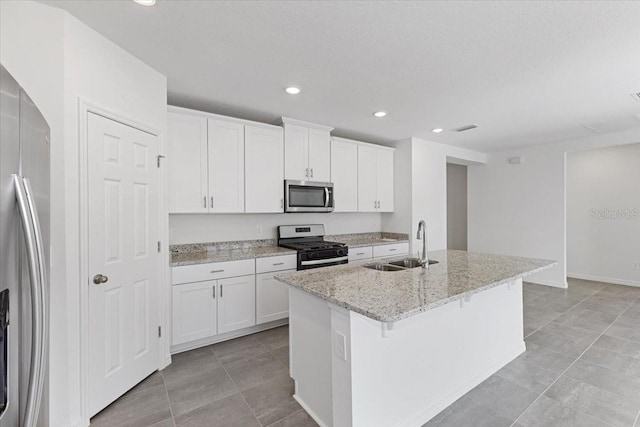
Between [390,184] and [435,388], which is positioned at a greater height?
[390,184]

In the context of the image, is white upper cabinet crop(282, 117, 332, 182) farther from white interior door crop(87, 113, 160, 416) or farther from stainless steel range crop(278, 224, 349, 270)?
white interior door crop(87, 113, 160, 416)

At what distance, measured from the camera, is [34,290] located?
35.7 inches

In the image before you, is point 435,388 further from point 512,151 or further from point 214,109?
point 512,151

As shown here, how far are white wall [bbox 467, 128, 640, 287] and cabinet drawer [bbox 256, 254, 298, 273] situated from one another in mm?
4467

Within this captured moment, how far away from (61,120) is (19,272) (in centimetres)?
128

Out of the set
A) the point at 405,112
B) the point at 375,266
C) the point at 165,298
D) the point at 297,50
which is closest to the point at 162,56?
the point at 297,50

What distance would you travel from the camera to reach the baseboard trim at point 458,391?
6.05ft

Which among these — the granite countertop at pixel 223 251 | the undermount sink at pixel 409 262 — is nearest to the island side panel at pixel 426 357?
the undermount sink at pixel 409 262

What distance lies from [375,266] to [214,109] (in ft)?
8.07

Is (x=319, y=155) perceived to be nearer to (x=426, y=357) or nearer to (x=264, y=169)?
(x=264, y=169)

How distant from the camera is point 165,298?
254 cm

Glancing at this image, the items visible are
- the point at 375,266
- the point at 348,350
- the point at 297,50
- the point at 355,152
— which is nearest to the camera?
the point at 348,350

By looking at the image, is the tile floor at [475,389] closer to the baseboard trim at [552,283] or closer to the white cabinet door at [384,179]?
the baseboard trim at [552,283]

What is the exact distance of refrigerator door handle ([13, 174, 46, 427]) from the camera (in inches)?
34.8
